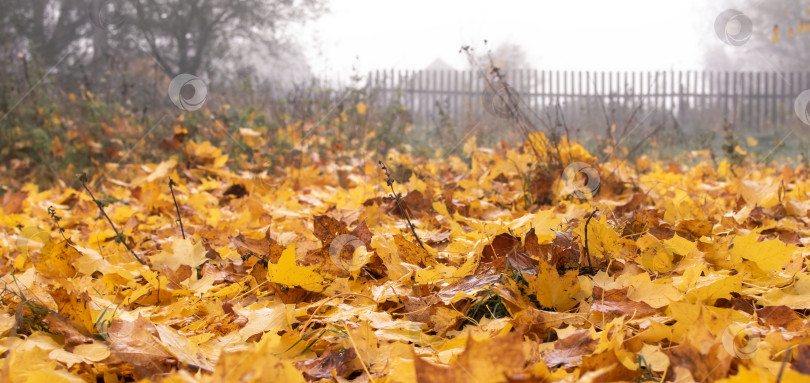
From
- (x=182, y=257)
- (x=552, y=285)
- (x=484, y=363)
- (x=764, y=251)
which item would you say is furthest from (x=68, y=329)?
(x=764, y=251)

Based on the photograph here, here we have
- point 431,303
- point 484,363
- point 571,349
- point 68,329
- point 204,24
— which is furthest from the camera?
point 204,24

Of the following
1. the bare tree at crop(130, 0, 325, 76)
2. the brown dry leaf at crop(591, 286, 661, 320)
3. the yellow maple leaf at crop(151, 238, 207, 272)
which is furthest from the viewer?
the bare tree at crop(130, 0, 325, 76)

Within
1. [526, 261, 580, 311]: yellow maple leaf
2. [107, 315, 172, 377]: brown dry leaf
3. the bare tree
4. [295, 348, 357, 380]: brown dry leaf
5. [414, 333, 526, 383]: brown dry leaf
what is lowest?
[295, 348, 357, 380]: brown dry leaf

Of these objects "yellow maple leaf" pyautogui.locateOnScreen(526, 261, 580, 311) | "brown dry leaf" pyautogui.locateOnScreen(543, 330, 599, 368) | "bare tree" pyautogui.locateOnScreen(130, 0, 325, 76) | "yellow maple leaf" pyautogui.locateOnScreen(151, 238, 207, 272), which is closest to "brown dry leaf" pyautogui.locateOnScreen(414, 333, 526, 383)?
"brown dry leaf" pyautogui.locateOnScreen(543, 330, 599, 368)

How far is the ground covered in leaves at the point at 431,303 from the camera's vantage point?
80 cm

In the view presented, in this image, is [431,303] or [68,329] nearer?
[68,329]

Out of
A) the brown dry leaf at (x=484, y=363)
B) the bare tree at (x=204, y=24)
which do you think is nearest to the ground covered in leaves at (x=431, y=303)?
the brown dry leaf at (x=484, y=363)

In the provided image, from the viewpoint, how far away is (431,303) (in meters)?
1.14

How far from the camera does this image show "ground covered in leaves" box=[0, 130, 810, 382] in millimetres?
803

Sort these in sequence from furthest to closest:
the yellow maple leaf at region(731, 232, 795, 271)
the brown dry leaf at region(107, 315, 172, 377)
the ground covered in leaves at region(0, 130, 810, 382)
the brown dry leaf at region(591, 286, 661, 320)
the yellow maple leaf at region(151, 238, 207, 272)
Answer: the yellow maple leaf at region(151, 238, 207, 272) → the yellow maple leaf at region(731, 232, 795, 271) → the brown dry leaf at region(591, 286, 661, 320) → the brown dry leaf at region(107, 315, 172, 377) → the ground covered in leaves at region(0, 130, 810, 382)

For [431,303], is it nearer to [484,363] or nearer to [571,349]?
[571,349]

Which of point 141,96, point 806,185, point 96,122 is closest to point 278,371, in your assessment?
point 806,185

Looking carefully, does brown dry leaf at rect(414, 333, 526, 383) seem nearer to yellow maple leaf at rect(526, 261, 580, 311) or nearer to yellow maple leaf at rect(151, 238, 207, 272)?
yellow maple leaf at rect(526, 261, 580, 311)

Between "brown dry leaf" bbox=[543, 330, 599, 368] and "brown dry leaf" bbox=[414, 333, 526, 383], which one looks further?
"brown dry leaf" bbox=[543, 330, 599, 368]
